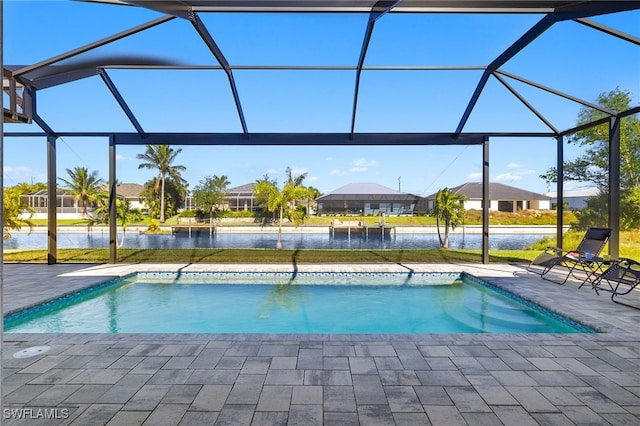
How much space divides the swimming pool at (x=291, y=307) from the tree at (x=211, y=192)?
86.0 feet

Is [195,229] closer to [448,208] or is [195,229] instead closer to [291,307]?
→ [448,208]

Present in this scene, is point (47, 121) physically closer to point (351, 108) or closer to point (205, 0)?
point (205, 0)

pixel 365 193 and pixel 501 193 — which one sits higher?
pixel 501 193

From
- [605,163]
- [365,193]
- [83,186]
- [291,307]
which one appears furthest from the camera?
[83,186]

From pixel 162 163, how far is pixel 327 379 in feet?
115

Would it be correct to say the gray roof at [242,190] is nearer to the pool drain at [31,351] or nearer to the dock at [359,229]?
the dock at [359,229]

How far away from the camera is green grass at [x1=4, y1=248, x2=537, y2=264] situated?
29.8ft

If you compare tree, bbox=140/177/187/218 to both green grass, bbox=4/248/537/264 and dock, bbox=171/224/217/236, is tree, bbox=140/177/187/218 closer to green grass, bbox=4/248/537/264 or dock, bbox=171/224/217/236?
dock, bbox=171/224/217/236

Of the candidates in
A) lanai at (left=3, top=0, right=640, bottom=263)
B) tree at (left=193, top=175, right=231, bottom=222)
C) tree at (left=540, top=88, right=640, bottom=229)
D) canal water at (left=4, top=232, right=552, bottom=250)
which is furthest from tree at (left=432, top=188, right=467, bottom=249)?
tree at (left=193, top=175, right=231, bottom=222)

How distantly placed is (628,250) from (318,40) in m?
10.5

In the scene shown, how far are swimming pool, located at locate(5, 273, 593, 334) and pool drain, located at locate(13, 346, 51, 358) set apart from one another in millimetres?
1590

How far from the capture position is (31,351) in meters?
3.40

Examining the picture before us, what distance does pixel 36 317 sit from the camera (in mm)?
5078

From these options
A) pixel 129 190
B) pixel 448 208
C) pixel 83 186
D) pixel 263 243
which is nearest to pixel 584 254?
pixel 448 208
